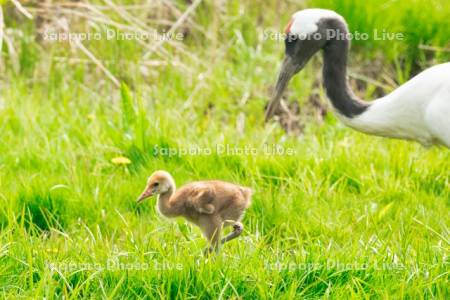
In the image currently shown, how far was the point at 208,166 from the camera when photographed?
5887 millimetres

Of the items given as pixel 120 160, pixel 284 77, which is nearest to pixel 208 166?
pixel 120 160

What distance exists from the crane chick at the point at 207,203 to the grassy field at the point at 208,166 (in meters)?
0.12

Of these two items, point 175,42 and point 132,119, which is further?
point 175,42

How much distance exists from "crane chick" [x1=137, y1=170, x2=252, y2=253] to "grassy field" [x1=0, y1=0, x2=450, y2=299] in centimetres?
12

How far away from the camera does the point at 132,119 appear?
20.3ft

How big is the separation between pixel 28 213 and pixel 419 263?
6.76ft

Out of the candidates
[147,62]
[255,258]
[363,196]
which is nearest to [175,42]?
[147,62]

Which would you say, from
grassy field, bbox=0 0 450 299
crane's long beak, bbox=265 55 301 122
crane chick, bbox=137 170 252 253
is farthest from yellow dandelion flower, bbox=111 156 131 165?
crane chick, bbox=137 170 252 253

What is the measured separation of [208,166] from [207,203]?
122 centimetres

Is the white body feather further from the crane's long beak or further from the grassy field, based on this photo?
the grassy field

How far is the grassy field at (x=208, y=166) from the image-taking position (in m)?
4.32

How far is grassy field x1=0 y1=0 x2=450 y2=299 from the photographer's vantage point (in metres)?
4.32

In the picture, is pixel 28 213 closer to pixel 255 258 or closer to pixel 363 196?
pixel 255 258

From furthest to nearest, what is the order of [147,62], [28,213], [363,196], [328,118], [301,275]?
[147,62], [328,118], [363,196], [28,213], [301,275]
